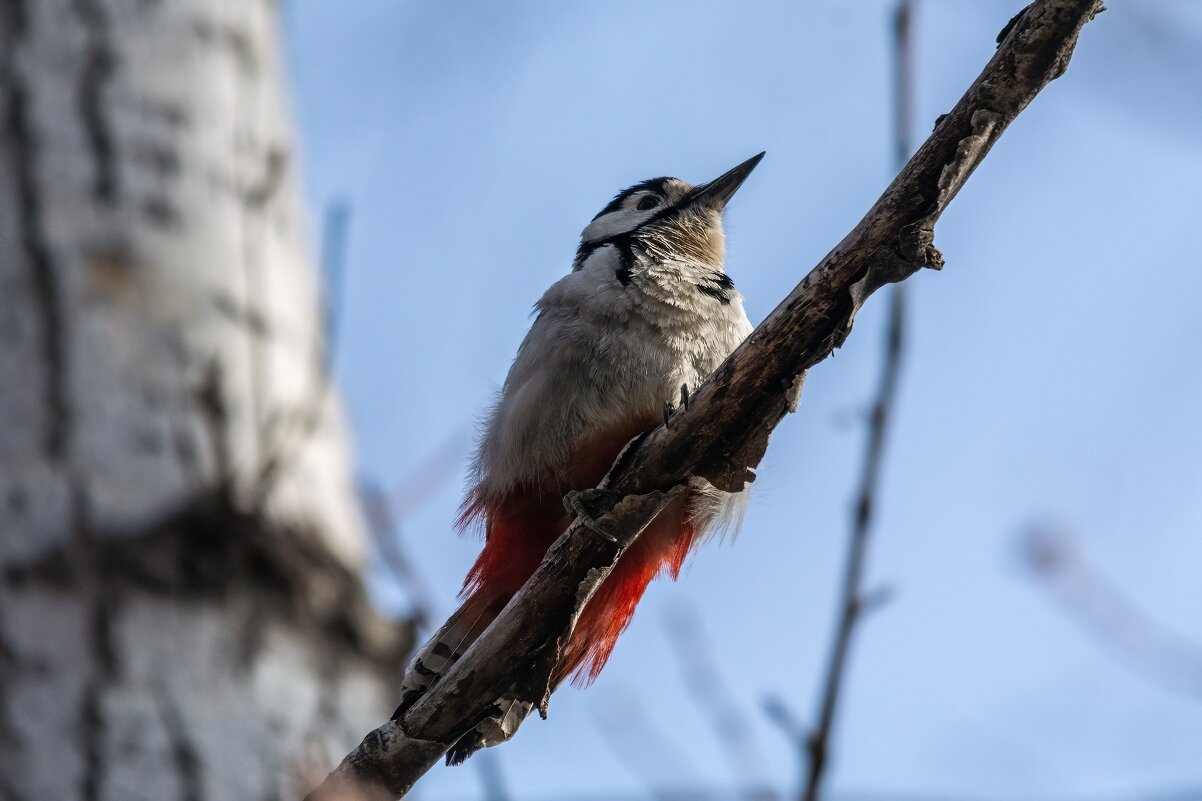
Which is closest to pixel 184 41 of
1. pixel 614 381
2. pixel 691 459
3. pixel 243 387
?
pixel 243 387

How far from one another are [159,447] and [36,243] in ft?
1.87

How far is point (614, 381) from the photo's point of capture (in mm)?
3855

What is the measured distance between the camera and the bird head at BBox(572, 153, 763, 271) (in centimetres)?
469

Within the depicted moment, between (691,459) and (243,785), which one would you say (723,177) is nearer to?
(691,459)

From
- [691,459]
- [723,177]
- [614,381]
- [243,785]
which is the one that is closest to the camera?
[243,785]

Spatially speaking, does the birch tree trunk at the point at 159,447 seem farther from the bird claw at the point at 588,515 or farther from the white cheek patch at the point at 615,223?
the white cheek patch at the point at 615,223

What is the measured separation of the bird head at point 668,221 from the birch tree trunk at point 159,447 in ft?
5.06

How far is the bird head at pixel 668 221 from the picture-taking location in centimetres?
469

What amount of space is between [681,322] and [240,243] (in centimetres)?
138

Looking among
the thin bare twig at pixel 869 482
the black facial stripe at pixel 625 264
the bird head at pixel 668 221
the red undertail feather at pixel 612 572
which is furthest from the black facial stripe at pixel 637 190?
the thin bare twig at pixel 869 482

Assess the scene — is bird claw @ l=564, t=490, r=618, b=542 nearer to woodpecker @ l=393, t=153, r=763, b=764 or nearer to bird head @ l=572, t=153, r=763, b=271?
woodpecker @ l=393, t=153, r=763, b=764

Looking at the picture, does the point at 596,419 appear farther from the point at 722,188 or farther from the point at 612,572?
the point at 722,188

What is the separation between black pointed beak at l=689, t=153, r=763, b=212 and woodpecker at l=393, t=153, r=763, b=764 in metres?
1.07

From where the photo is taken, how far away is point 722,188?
5359 millimetres
